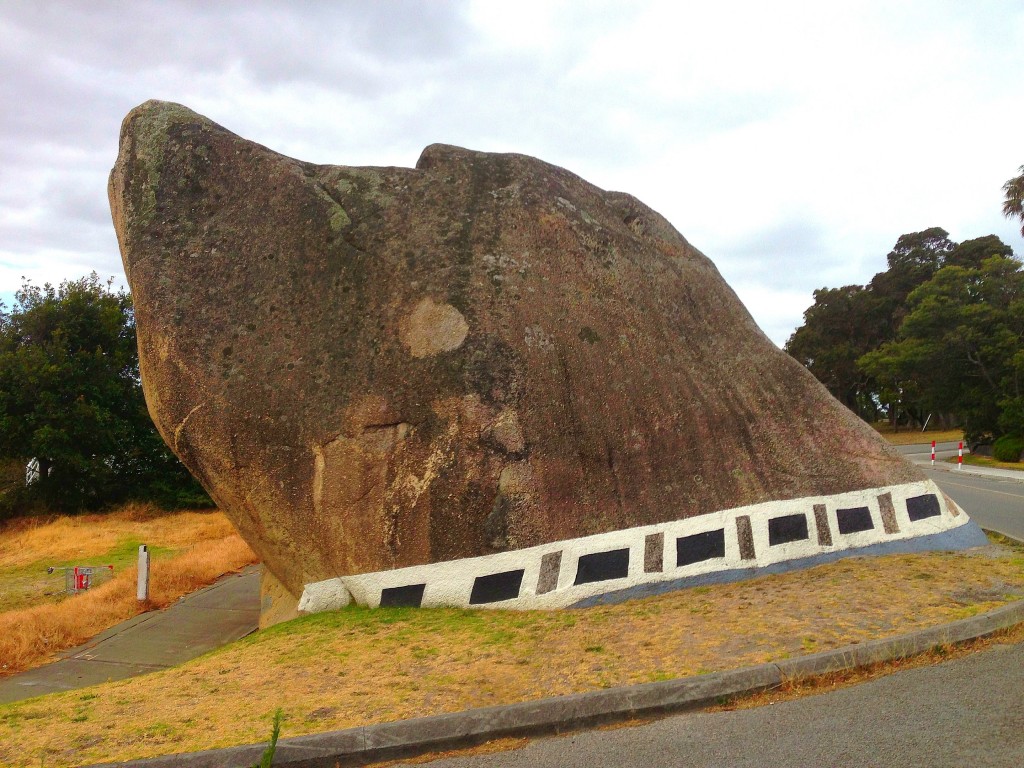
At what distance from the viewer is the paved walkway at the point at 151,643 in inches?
300

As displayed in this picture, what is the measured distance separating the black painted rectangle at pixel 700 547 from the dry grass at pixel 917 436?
121 ft

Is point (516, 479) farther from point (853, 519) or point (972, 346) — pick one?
point (972, 346)

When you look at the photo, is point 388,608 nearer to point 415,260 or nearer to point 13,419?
point 415,260

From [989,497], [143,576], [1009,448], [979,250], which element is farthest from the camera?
[979,250]

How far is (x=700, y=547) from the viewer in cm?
727

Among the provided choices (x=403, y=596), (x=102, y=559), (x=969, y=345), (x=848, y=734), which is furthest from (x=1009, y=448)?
(x=848, y=734)

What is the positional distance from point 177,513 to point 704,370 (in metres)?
19.8

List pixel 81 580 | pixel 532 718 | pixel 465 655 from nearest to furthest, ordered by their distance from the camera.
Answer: pixel 532 718, pixel 465 655, pixel 81 580

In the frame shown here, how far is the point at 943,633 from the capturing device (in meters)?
5.28

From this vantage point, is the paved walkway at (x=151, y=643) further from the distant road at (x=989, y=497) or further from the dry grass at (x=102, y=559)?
the distant road at (x=989, y=497)

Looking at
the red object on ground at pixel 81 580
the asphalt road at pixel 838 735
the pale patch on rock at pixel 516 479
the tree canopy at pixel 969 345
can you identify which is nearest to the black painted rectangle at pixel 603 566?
the pale patch on rock at pixel 516 479

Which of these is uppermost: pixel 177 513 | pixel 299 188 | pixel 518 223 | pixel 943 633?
pixel 299 188

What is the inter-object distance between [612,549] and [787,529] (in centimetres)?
180

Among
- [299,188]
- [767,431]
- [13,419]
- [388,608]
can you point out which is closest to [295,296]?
[299,188]
